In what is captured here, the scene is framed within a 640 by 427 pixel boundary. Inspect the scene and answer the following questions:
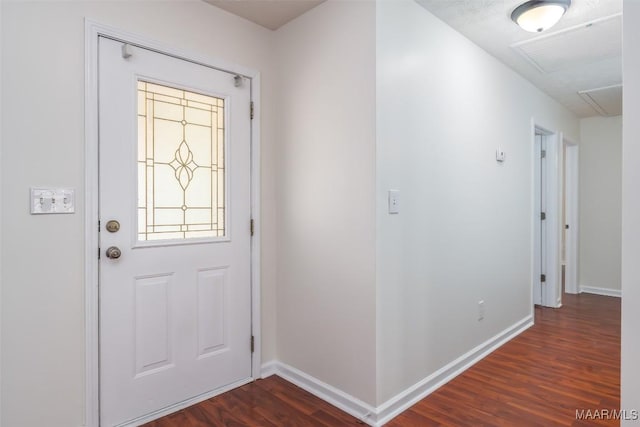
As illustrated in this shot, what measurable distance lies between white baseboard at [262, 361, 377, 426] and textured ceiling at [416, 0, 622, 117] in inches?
95.0

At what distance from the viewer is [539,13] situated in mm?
2262

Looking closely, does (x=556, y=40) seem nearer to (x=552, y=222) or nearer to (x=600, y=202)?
(x=552, y=222)

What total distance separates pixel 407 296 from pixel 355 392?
0.63 meters

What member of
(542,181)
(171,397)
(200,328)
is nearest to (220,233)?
(200,328)

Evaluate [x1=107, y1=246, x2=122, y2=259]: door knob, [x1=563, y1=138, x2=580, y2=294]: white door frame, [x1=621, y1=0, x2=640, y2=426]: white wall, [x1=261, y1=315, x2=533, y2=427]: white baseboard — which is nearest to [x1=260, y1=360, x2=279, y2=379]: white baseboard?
[x1=261, y1=315, x2=533, y2=427]: white baseboard

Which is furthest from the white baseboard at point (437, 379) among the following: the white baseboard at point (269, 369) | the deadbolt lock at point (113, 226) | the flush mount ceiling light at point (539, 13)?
the flush mount ceiling light at point (539, 13)

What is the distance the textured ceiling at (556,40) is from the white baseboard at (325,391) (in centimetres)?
241

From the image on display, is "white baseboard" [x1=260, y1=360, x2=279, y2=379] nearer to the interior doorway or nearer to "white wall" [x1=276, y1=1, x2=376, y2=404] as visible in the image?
"white wall" [x1=276, y1=1, x2=376, y2=404]

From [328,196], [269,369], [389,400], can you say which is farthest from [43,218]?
[389,400]

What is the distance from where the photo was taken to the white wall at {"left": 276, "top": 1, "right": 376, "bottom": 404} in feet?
6.86

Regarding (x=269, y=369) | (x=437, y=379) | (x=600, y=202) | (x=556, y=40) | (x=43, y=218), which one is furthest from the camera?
(x=600, y=202)

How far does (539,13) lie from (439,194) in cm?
123

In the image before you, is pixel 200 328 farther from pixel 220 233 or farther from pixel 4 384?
pixel 4 384
